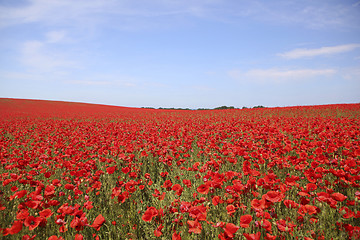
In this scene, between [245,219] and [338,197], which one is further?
[338,197]

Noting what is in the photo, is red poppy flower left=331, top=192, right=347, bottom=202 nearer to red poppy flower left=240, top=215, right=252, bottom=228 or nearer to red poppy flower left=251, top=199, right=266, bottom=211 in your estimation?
red poppy flower left=251, top=199, right=266, bottom=211

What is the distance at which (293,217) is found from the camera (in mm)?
2256

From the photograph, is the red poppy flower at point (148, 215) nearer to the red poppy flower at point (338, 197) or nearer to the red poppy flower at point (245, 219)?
the red poppy flower at point (245, 219)

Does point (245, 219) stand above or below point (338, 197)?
below

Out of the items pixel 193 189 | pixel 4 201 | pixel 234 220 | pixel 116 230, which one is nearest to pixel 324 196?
pixel 234 220

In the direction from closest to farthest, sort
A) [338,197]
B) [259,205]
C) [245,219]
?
[245,219]
[338,197]
[259,205]

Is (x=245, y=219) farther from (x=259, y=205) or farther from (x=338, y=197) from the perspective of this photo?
(x=338, y=197)

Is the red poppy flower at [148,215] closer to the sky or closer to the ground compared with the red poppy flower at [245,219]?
closer to the ground

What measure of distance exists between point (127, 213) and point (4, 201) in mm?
1775

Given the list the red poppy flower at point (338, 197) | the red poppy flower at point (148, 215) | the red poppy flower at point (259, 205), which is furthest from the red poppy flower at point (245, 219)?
the red poppy flower at point (338, 197)

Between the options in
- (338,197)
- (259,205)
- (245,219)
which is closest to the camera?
(245,219)

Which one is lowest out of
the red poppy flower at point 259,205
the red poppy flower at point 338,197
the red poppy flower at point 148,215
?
the red poppy flower at point 148,215

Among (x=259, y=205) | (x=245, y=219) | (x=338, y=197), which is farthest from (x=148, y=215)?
(x=338, y=197)

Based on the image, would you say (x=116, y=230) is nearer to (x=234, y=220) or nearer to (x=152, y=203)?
(x=152, y=203)
